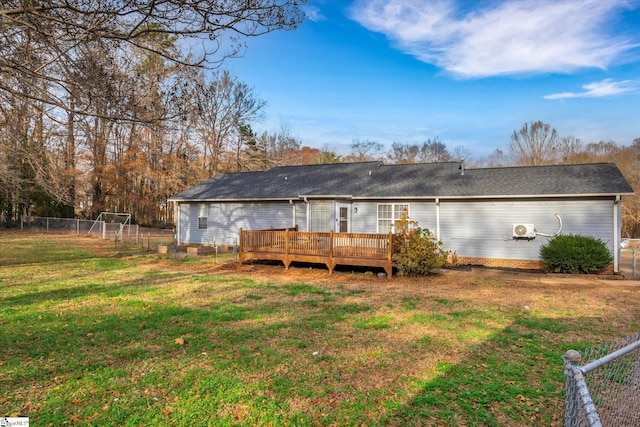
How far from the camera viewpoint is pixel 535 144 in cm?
3847

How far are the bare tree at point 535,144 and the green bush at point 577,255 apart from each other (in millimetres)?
30189

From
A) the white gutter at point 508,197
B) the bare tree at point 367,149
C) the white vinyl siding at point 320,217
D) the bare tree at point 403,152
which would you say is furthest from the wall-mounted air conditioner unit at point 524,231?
the bare tree at point 403,152

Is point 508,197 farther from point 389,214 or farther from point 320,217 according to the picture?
point 320,217

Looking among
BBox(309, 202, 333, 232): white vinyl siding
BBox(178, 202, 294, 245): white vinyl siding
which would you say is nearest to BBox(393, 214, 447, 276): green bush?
BBox(309, 202, 333, 232): white vinyl siding

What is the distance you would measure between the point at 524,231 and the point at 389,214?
4.90m

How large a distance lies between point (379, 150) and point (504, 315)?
146 ft

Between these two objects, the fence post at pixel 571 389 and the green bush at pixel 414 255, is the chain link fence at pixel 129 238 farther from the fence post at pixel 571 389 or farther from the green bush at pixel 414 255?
the fence post at pixel 571 389

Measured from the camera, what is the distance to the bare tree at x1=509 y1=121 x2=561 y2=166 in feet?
123

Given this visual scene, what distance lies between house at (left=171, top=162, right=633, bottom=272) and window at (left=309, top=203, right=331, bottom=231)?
1.7 inches

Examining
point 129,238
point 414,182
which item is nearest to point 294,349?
point 414,182

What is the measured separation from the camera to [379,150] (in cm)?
4953

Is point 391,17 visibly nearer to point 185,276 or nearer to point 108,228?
point 185,276

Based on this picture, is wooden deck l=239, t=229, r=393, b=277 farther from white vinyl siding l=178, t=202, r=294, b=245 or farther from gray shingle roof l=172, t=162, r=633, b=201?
white vinyl siding l=178, t=202, r=294, b=245

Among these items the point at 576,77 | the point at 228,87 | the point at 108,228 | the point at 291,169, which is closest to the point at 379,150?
the point at 228,87
